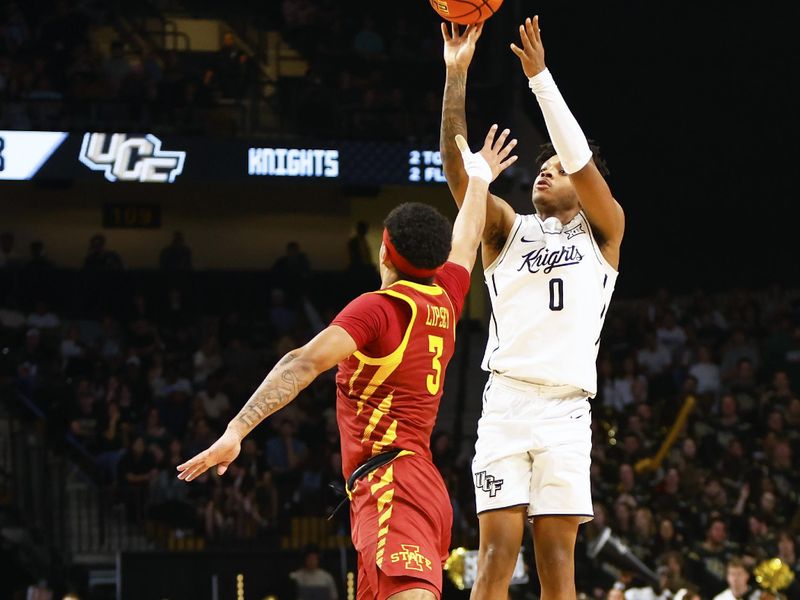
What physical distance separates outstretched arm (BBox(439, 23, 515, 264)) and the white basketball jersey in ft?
0.33

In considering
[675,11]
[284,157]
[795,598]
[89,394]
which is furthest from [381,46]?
[795,598]

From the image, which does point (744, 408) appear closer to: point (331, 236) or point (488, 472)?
point (331, 236)

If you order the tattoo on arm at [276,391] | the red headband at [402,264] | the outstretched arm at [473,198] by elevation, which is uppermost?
the outstretched arm at [473,198]

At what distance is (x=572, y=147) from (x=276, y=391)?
6.27ft

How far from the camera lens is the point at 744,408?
61.5 ft

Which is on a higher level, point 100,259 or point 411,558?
point 100,259

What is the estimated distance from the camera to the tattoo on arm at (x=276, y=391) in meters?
5.29

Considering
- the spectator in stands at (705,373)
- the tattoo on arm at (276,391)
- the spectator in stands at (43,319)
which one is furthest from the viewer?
the spectator in stands at (43,319)

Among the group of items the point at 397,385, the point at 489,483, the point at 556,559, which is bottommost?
the point at 556,559

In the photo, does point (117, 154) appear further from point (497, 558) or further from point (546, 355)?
point (497, 558)

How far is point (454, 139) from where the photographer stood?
22.7 feet

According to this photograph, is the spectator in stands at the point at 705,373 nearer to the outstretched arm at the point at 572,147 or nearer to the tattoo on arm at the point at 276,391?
the outstretched arm at the point at 572,147

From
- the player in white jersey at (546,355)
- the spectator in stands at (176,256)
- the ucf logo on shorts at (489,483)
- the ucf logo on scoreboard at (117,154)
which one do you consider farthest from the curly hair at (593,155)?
the spectator in stands at (176,256)

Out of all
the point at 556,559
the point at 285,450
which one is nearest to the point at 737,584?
the point at 285,450
